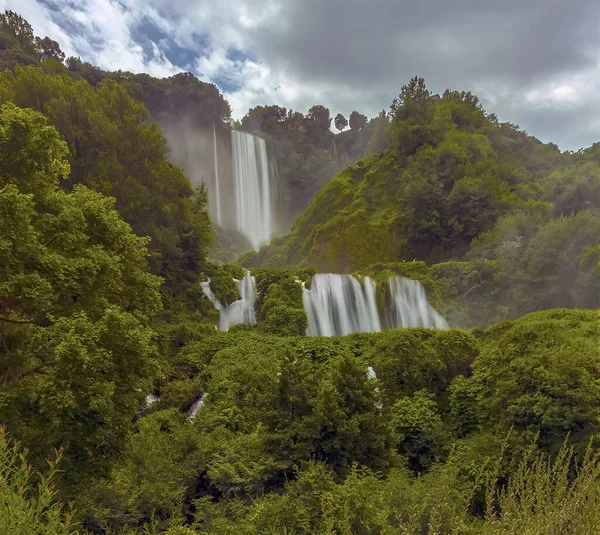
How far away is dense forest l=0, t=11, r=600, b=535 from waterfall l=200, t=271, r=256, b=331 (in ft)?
0.90

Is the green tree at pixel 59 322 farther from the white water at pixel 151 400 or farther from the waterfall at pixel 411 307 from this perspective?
the waterfall at pixel 411 307

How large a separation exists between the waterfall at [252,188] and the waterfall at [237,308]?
135 ft

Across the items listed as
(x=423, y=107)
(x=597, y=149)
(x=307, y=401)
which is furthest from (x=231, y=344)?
(x=597, y=149)

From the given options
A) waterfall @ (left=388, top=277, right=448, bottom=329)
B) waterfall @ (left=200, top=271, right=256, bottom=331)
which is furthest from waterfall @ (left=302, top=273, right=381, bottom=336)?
waterfall @ (left=200, top=271, right=256, bottom=331)

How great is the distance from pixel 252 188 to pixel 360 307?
149ft

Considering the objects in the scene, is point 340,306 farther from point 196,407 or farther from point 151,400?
point 151,400

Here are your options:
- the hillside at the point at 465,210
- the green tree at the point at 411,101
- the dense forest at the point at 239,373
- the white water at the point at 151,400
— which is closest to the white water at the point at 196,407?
the dense forest at the point at 239,373

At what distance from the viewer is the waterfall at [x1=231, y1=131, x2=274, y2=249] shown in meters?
62.9

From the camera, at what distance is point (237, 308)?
20312 millimetres

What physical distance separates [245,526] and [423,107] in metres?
41.6

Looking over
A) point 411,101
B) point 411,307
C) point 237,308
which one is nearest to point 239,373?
point 237,308

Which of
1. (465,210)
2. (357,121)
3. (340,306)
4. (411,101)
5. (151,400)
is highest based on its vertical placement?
(357,121)

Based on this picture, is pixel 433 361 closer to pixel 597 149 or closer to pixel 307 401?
pixel 307 401

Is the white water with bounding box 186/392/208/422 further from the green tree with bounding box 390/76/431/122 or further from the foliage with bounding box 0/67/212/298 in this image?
the green tree with bounding box 390/76/431/122
